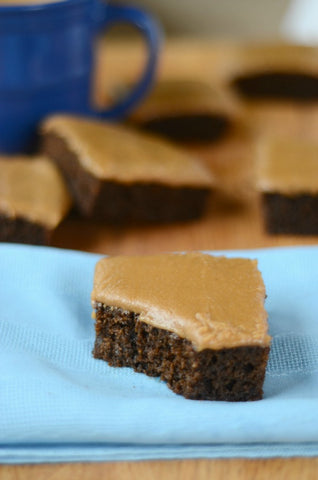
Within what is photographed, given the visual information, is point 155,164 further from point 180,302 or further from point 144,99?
point 180,302

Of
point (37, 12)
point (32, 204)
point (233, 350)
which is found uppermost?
point (37, 12)

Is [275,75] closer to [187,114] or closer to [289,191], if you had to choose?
[187,114]

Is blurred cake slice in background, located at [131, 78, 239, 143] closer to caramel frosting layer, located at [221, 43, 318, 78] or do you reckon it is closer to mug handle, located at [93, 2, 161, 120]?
mug handle, located at [93, 2, 161, 120]

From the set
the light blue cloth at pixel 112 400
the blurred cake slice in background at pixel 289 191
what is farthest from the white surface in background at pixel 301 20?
the light blue cloth at pixel 112 400

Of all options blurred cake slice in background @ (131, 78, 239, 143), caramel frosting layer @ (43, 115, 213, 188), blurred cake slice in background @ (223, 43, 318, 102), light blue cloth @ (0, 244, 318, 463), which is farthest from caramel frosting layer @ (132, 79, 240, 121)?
light blue cloth @ (0, 244, 318, 463)

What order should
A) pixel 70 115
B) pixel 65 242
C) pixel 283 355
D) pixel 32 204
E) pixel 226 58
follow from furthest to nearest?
1. pixel 226 58
2. pixel 70 115
3. pixel 65 242
4. pixel 32 204
5. pixel 283 355

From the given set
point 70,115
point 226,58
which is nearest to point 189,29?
point 226,58
